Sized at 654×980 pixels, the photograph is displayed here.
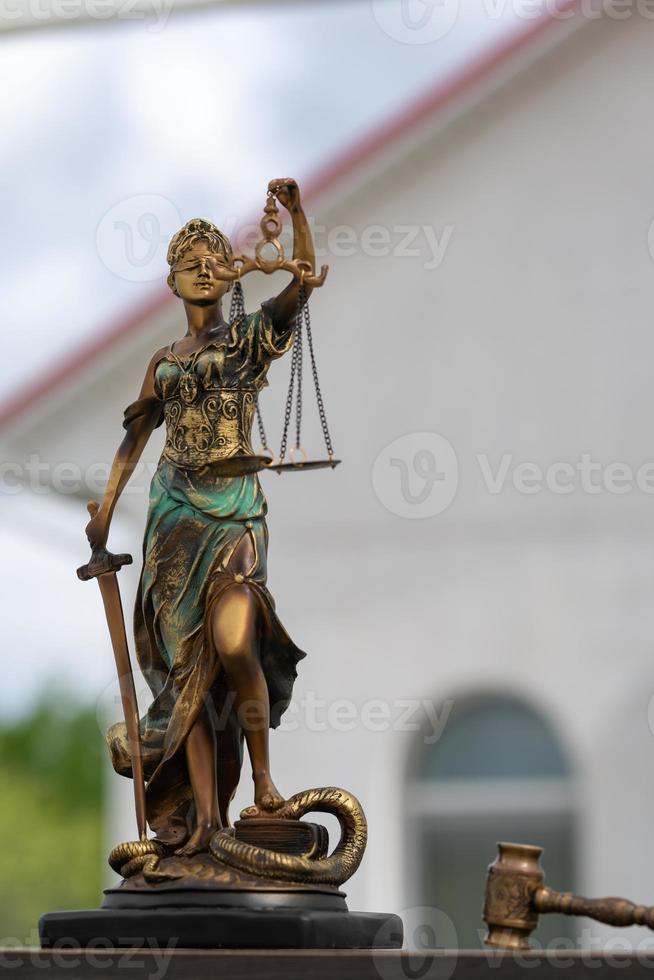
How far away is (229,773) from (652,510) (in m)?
4.26

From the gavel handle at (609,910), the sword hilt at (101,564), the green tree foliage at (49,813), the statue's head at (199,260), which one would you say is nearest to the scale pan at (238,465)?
the sword hilt at (101,564)

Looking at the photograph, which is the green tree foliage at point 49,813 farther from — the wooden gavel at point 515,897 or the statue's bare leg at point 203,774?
the wooden gavel at point 515,897

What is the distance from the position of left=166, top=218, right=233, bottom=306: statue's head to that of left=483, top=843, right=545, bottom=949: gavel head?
143 cm

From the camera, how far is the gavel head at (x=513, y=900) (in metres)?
3.31

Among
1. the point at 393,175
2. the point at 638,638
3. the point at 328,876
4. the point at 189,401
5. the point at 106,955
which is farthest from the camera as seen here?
the point at 393,175

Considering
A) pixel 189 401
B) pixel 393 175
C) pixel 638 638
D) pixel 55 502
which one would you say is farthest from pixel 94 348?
pixel 189 401

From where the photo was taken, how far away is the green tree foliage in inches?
907

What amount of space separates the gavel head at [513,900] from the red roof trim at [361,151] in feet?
16.5

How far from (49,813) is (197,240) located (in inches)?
884

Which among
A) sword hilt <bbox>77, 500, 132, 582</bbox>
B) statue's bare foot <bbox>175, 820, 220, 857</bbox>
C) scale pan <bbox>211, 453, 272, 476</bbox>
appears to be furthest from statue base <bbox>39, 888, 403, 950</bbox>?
scale pan <bbox>211, 453, 272, 476</bbox>

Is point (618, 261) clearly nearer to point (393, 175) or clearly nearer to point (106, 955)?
point (393, 175)

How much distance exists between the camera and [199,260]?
3.82m

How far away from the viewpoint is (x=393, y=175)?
8.23 metres

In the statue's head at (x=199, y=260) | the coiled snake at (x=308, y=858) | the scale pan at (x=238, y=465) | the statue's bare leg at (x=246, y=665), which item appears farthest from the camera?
the statue's head at (x=199, y=260)
